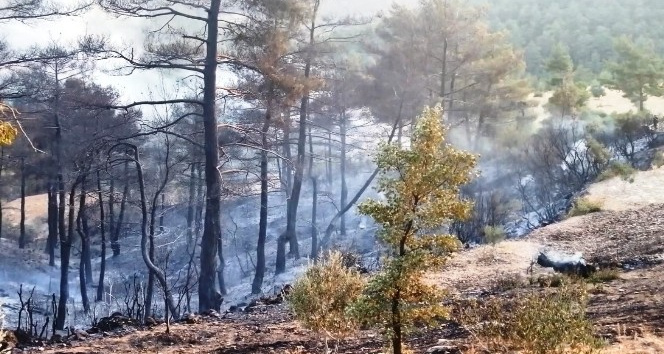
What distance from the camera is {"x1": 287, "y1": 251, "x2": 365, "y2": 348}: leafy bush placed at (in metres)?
6.71

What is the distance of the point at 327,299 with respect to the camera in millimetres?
6781

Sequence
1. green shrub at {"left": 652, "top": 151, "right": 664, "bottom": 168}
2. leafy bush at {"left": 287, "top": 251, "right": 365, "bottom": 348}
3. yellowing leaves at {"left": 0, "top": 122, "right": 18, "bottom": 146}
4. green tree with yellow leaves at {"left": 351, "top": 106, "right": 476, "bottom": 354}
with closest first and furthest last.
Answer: green tree with yellow leaves at {"left": 351, "top": 106, "right": 476, "bottom": 354}
yellowing leaves at {"left": 0, "top": 122, "right": 18, "bottom": 146}
leafy bush at {"left": 287, "top": 251, "right": 365, "bottom": 348}
green shrub at {"left": 652, "top": 151, "right": 664, "bottom": 168}

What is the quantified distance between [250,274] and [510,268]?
17.5 m

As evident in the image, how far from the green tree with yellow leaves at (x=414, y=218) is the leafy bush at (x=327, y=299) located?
63.4 inches

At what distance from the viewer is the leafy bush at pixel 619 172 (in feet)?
65.2

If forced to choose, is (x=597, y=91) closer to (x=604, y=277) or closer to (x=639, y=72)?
(x=639, y=72)

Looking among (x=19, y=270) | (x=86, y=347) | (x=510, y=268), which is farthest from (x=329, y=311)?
(x=19, y=270)

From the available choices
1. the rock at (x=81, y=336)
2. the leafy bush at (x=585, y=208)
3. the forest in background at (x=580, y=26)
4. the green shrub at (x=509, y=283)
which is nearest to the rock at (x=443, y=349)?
the green shrub at (x=509, y=283)

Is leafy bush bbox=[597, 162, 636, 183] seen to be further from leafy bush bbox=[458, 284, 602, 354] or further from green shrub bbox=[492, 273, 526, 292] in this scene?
leafy bush bbox=[458, 284, 602, 354]

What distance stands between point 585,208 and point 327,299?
12535 mm

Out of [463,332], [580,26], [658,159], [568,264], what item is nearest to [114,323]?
[463,332]

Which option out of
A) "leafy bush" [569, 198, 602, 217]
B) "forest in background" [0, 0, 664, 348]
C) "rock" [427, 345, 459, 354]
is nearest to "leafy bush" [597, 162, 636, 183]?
"forest in background" [0, 0, 664, 348]

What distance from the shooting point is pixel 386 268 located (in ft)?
16.8

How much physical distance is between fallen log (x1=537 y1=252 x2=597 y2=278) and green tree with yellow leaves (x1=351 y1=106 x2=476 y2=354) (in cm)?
628
